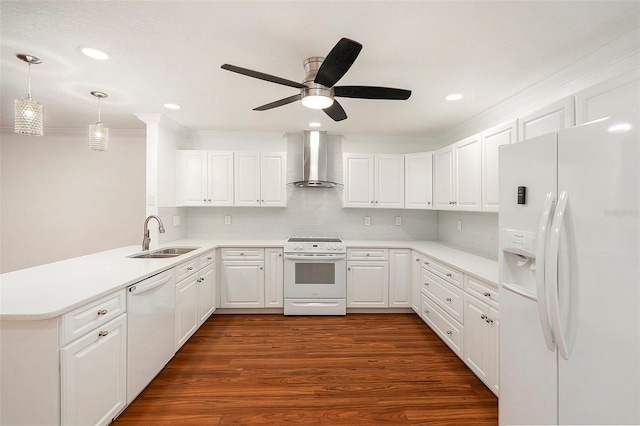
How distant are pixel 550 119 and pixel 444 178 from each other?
1.52 meters

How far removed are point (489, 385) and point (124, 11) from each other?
3.38 meters

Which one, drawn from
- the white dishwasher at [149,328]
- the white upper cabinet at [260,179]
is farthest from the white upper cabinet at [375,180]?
the white dishwasher at [149,328]

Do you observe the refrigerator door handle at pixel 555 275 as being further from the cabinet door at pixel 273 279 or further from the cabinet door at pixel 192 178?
the cabinet door at pixel 192 178

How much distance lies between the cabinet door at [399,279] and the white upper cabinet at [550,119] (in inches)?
77.9

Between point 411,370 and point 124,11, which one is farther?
point 411,370

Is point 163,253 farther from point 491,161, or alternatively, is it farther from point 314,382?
point 491,161

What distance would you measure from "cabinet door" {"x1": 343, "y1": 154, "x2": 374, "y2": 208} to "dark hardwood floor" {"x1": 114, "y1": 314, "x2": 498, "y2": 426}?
1714 mm

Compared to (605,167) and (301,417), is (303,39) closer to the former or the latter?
(605,167)

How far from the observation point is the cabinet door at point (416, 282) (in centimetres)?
334

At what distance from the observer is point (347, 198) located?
387 centimetres

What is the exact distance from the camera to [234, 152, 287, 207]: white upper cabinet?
12.3 feet

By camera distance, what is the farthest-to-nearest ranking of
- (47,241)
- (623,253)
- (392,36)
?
(47,241) → (392,36) → (623,253)

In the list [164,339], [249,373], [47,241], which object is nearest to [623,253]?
[249,373]

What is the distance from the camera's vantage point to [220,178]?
3.73 meters
